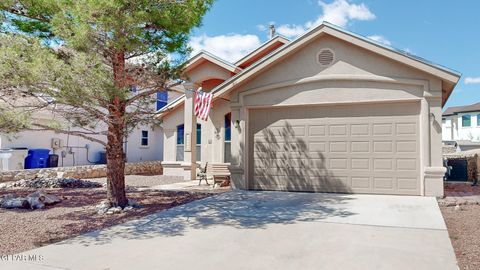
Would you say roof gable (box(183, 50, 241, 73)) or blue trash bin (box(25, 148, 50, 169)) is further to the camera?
blue trash bin (box(25, 148, 50, 169))

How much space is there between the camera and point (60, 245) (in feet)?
19.2

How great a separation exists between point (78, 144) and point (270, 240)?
18.7 metres

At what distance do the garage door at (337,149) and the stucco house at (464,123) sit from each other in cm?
3717

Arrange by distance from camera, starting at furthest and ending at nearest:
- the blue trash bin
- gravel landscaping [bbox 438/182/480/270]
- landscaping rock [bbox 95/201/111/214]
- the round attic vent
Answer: the blue trash bin → the round attic vent → landscaping rock [bbox 95/201/111/214] → gravel landscaping [bbox 438/182/480/270]

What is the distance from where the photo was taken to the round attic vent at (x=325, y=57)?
10.9 m

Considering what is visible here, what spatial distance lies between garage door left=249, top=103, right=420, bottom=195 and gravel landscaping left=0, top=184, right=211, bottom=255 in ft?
8.80

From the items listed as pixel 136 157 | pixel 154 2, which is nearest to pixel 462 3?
pixel 154 2

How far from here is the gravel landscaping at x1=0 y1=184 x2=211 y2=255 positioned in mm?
6340

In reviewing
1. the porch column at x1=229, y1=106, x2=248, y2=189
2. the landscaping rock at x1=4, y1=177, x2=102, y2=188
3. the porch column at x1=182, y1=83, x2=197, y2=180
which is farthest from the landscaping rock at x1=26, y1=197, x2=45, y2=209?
the porch column at x1=182, y1=83, x2=197, y2=180

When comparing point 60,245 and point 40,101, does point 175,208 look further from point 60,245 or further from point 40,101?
point 40,101

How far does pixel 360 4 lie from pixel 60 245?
14091 millimetres

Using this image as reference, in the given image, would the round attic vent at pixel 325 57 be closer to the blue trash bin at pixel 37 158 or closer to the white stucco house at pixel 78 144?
the white stucco house at pixel 78 144

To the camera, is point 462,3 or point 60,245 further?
point 462,3

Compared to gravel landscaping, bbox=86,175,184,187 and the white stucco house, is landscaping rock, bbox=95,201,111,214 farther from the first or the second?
the white stucco house
